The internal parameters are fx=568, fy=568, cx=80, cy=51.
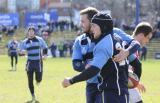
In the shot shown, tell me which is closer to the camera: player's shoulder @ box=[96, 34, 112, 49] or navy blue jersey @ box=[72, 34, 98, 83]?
player's shoulder @ box=[96, 34, 112, 49]

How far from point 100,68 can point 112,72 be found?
249 millimetres

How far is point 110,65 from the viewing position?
696 cm

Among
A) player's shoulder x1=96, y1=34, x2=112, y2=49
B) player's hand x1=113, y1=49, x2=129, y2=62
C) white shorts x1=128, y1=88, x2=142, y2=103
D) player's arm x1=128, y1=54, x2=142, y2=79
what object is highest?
player's shoulder x1=96, y1=34, x2=112, y2=49

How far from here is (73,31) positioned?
61500 mm

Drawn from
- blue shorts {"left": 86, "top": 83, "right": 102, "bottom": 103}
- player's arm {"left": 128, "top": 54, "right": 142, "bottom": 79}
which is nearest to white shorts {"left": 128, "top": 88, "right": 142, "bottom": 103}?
player's arm {"left": 128, "top": 54, "right": 142, "bottom": 79}

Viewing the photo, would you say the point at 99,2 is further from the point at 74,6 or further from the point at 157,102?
the point at 157,102

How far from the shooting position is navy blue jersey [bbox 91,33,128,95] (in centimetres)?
678

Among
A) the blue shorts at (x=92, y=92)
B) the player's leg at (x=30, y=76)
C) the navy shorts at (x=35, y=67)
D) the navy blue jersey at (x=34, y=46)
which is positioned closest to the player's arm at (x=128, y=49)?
the blue shorts at (x=92, y=92)

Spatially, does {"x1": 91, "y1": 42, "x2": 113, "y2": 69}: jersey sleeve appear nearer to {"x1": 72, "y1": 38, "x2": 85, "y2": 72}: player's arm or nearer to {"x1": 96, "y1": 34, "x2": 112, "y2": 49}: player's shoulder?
{"x1": 96, "y1": 34, "x2": 112, "y2": 49}: player's shoulder

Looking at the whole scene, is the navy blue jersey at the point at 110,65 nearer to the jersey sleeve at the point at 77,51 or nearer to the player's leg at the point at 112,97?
the player's leg at the point at 112,97

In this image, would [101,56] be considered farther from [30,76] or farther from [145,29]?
[30,76]

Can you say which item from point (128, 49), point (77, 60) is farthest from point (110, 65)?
point (77, 60)

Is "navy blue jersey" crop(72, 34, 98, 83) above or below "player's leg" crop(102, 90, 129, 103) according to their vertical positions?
above

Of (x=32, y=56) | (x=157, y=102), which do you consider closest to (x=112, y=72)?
Answer: (x=157, y=102)
